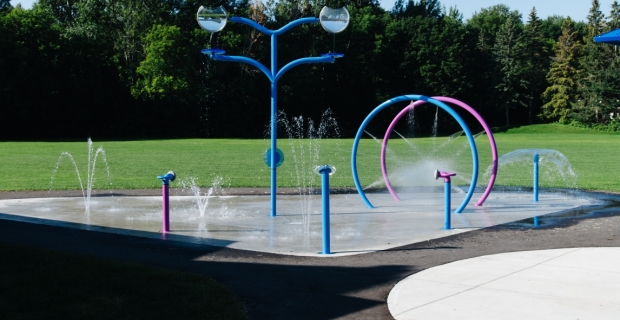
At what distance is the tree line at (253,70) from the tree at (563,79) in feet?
0.45

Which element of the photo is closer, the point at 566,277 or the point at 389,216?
the point at 566,277

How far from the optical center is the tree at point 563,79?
68.8 m

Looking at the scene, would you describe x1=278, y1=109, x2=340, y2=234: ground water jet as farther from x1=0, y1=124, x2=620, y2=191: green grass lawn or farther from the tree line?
the tree line

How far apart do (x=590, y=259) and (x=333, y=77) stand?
5601 centimetres

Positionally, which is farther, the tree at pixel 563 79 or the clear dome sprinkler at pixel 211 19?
the tree at pixel 563 79

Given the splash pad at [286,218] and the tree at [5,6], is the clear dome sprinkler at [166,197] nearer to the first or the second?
the splash pad at [286,218]

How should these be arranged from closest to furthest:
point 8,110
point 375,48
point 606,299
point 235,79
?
point 606,299 → point 8,110 → point 235,79 → point 375,48

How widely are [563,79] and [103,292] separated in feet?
226

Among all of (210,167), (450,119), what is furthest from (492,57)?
(210,167)

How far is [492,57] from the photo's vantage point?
71.9 meters

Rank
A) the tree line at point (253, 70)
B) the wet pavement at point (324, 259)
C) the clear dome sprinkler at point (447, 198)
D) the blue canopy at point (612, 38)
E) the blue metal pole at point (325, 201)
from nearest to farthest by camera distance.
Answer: the wet pavement at point (324, 259), the blue canopy at point (612, 38), the blue metal pole at point (325, 201), the clear dome sprinkler at point (447, 198), the tree line at point (253, 70)

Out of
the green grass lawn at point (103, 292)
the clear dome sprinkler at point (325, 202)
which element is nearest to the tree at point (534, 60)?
the clear dome sprinkler at point (325, 202)

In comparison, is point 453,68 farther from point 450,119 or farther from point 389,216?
point 389,216

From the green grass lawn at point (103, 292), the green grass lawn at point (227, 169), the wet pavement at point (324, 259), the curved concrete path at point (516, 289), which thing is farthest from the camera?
the green grass lawn at point (227, 169)
